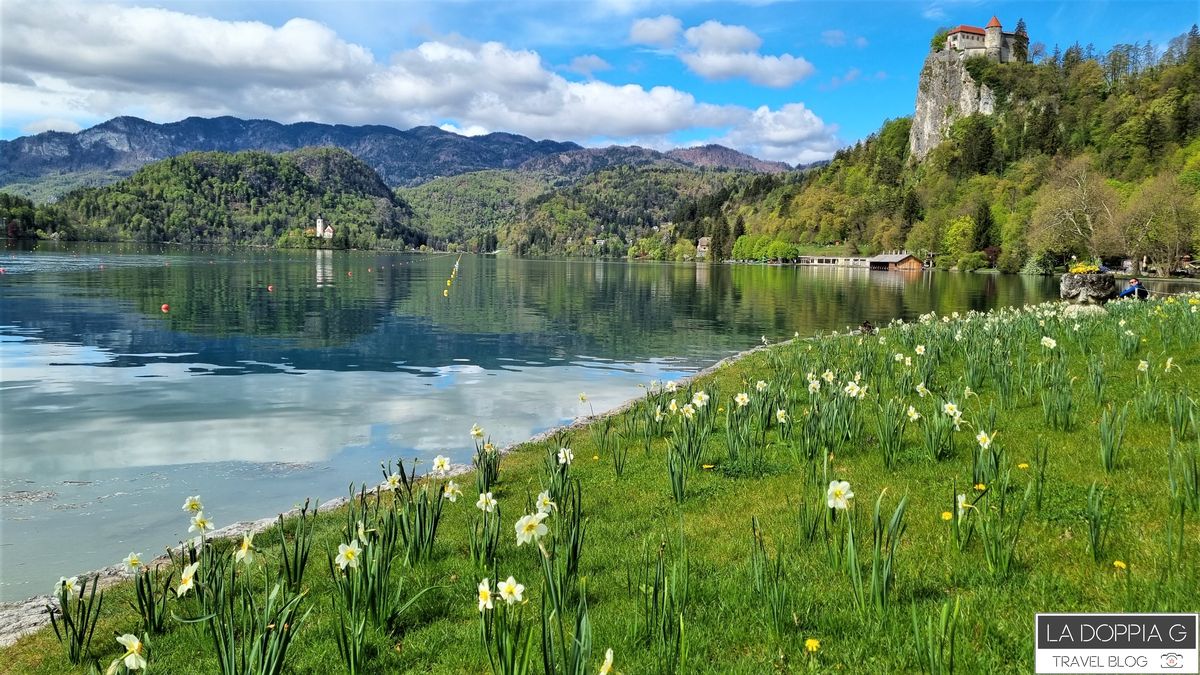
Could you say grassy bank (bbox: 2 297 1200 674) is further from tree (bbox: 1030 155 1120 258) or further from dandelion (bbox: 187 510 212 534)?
tree (bbox: 1030 155 1120 258)

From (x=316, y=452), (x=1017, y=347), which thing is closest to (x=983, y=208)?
(x=1017, y=347)

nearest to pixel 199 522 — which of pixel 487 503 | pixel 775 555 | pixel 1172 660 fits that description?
pixel 487 503

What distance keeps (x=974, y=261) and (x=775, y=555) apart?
6172 inches

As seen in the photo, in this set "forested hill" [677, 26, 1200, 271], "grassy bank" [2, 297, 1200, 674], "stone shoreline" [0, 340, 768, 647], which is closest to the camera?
"grassy bank" [2, 297, 1200, 674]

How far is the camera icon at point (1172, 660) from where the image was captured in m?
3.99

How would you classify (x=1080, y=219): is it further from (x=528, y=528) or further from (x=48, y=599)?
(x=48, y=599)

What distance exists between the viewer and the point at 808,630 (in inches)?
203

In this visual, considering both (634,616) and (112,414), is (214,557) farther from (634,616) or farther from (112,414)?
(112,414)

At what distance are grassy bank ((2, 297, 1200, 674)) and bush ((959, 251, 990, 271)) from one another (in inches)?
5835

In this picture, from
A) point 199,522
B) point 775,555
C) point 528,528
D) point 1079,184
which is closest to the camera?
point 528,528

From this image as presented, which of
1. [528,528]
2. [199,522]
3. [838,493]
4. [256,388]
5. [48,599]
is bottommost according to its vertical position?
[48,599]

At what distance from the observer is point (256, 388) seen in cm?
2130

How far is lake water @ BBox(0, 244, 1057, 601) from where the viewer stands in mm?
11750

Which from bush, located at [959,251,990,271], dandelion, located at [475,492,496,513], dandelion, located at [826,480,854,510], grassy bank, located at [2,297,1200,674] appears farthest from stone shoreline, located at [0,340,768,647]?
bush, located at [959,251,990,271]
